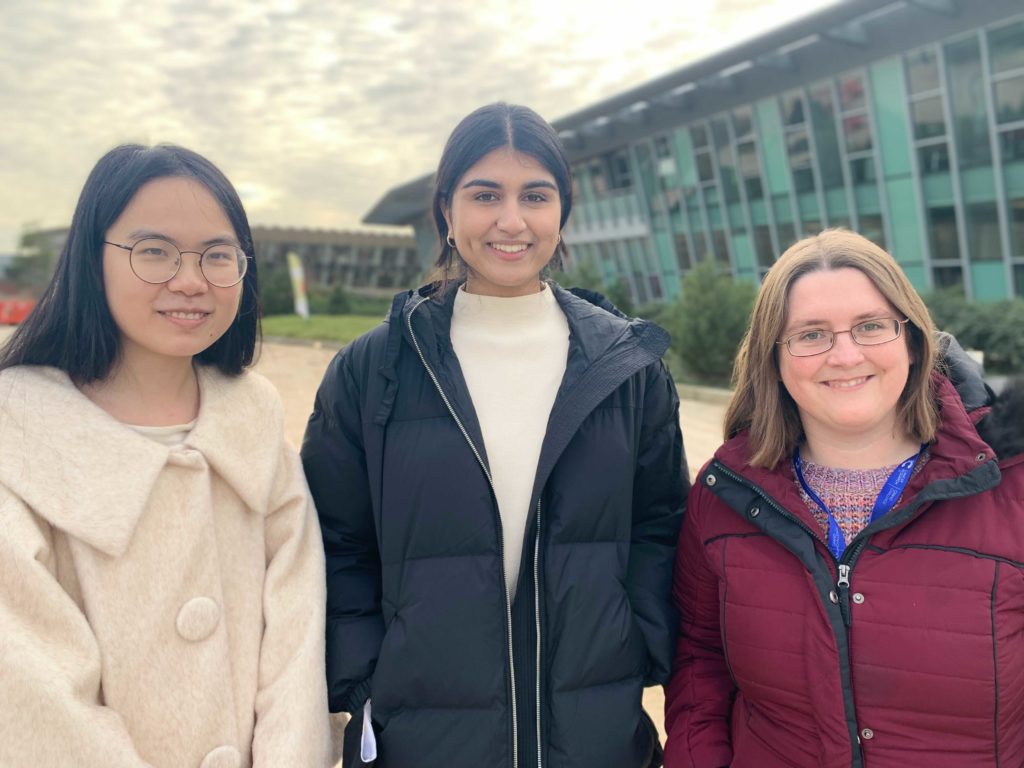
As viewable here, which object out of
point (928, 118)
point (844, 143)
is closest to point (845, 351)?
point (928, 118)

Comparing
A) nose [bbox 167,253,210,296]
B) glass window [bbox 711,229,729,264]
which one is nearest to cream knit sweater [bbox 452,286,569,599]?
nose [bbox 167,253,210,296]

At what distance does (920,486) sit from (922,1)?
16773 millimetres

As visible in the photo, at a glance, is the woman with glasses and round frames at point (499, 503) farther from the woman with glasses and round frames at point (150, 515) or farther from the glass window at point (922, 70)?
the glass window at point (922, 70)

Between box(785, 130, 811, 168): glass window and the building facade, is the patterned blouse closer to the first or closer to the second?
box(785, 130, 811, 168): glass window

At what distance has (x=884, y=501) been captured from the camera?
208 centimetres

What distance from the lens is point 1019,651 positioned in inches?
74.1

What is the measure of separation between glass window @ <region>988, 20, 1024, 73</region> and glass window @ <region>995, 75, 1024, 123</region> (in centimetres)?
27

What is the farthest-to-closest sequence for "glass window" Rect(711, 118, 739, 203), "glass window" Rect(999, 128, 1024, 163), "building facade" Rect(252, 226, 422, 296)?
"building facade" Rect(252, 226, 422, 296) < "glass window" Rect(711, 118, 739, 203) < "glass window" Rect(999, 128, 1024, 163)

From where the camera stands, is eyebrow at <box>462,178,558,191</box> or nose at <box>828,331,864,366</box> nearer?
nose at <box>828,331,864,366</box>

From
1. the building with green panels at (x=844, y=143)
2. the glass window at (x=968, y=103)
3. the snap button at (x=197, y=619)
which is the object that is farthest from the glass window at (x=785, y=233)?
the snap button at (x=197, y=619)

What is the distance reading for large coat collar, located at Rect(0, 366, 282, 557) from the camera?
5.79ft

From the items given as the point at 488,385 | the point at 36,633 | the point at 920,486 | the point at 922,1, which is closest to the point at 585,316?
the point at 488,385

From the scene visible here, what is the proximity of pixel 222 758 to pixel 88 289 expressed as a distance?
1.15 meters

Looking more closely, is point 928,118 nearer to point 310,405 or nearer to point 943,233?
point 943,233
